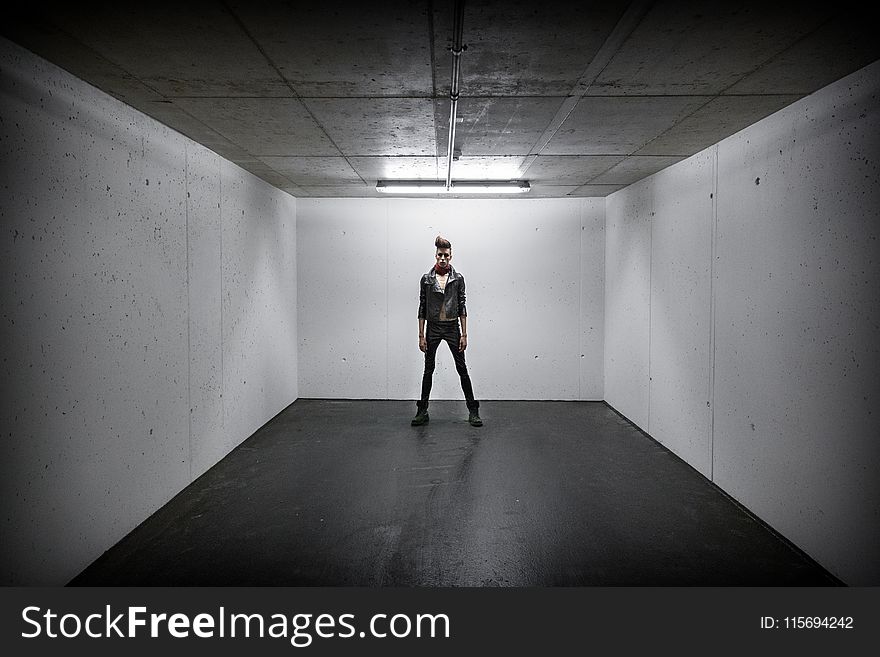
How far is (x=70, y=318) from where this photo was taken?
250cm

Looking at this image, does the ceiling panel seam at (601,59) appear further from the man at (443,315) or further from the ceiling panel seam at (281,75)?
the man at (443,315)

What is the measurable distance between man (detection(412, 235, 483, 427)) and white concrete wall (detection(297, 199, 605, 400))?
3.52 feet

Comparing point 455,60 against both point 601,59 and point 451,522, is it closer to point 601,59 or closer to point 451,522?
point 601,59

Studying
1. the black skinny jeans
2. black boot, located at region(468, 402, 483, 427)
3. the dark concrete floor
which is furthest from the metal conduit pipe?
black boot, located at region(468, 402, 483, 427)

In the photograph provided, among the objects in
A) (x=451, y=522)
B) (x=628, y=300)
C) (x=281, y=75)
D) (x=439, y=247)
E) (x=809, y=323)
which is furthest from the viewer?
(x=628, y=300)

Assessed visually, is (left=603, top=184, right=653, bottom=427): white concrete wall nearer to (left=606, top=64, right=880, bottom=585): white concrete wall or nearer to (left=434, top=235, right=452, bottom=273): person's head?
(left=606, top=64, right=880, bottom=585): white concrete wall

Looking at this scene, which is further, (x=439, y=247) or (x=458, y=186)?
(x=458, y=186)

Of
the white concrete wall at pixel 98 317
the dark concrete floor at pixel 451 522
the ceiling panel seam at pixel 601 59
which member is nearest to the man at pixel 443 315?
the dark concrete floor at pixel 451 522

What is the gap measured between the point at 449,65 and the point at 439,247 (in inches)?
111

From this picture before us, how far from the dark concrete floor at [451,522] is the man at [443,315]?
576mm

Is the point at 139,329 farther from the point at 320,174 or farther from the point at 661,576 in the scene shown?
the point at 661,576

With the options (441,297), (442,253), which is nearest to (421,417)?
(441,297)

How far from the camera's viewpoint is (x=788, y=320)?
2848mm

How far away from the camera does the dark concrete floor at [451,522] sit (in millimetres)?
2541
